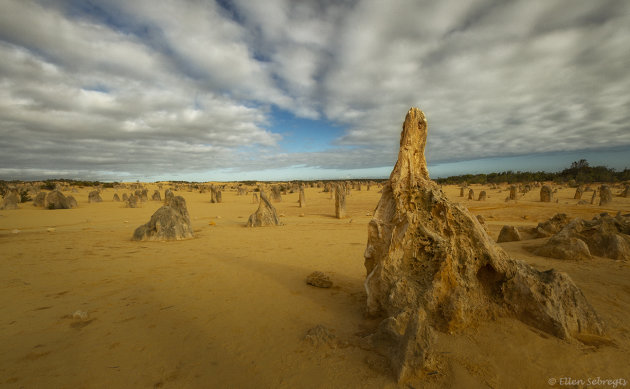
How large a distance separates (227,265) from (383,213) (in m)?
4.32

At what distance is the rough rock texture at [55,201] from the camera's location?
2045cm

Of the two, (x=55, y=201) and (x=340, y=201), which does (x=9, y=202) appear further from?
(x=340, y=201)

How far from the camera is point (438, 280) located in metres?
3.17

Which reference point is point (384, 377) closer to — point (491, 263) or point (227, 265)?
point (491, 263)

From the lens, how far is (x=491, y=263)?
3346mm

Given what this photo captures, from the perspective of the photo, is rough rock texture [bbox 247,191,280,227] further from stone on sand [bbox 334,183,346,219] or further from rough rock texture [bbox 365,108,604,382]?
rough rock texture [bbox 365,108,604,382]

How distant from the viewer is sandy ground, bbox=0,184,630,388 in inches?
98.0

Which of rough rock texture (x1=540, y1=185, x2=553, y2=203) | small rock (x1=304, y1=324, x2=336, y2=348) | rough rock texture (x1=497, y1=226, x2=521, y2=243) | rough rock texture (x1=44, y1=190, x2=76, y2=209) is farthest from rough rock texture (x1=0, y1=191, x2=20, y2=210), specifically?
rough rock texture (x1=540, y1=185, x2=553, y2=203)

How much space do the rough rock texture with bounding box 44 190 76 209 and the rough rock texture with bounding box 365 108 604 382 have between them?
2683cm

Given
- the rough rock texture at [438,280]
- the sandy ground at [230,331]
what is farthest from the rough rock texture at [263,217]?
the rough rock texture at [438,280]

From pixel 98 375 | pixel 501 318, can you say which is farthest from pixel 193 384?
pixel 501 318

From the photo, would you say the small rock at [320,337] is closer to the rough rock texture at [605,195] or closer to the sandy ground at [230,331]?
the sandy ground at [230,331]

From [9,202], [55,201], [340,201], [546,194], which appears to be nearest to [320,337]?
[340,201]

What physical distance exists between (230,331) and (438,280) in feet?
8.97
